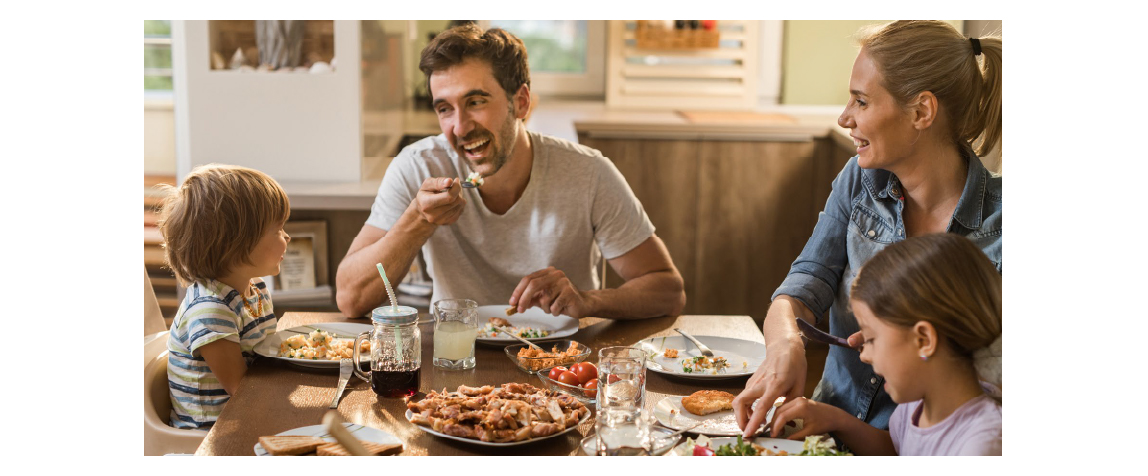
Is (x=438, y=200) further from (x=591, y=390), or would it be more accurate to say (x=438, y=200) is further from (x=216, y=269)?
(x=591, y=390)

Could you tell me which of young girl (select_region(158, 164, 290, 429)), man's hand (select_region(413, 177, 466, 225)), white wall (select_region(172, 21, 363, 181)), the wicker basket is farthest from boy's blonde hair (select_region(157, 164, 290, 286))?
the wicker basket

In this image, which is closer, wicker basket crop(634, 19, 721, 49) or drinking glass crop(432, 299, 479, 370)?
drinking glass crop(432, 299, 479, 370)

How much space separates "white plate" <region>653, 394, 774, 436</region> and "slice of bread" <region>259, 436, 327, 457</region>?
0.42 metres

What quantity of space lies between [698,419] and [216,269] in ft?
2.43

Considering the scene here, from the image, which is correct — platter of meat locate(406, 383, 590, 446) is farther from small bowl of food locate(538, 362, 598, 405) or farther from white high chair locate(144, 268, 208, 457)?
white high chair locate(144, 268, 208, 457)

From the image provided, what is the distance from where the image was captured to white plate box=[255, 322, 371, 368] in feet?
4.56

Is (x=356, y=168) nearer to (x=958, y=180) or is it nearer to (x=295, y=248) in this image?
(x=295, y=248)

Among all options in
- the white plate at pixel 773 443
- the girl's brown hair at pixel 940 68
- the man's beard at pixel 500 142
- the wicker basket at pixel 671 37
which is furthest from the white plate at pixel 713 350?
the wicker basket at pixel 671 37

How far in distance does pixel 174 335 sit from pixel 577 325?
65 centimetres

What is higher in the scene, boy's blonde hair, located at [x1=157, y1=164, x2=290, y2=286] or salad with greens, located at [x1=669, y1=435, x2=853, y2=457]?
boy's blonde hair, located at [x1=157, y1=164, x2=290, y2=286]

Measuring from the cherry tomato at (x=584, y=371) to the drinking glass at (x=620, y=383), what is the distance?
0.48 ft

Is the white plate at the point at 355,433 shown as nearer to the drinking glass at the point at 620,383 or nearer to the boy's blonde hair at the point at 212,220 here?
the drinking glass at the point at 620,383
